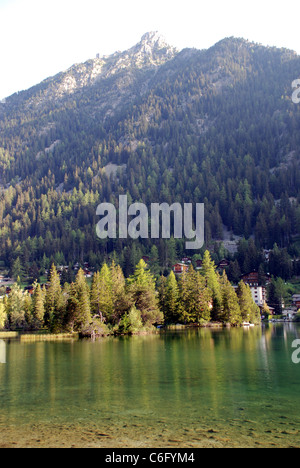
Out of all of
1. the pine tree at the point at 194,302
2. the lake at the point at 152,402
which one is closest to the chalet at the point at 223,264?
the pine tree at the point at 194,302

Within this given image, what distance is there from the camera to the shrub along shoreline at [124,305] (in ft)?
242

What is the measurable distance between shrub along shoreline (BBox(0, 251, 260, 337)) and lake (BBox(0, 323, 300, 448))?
3191cm

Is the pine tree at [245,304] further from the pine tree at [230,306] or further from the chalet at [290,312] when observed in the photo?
the chalet at [290,312]

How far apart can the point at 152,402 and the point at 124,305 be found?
181 ft

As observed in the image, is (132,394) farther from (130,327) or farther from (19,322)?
(19,322)

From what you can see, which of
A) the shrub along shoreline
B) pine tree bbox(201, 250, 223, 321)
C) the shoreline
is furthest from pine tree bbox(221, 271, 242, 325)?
the shoreline

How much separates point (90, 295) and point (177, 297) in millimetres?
22559

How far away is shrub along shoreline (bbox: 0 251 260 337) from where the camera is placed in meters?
73.6

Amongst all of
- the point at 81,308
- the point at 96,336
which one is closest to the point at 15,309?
the point at 96,336

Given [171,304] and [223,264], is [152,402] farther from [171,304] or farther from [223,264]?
[223,264]

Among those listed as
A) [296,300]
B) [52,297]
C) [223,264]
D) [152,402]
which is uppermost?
[223,264]

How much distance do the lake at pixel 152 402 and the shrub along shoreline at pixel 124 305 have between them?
31.9 meters

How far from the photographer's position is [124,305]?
77.8 m

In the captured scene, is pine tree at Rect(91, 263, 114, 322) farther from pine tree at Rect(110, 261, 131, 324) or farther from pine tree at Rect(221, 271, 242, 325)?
pine tree at Rect(221, 271, 242, 325)
